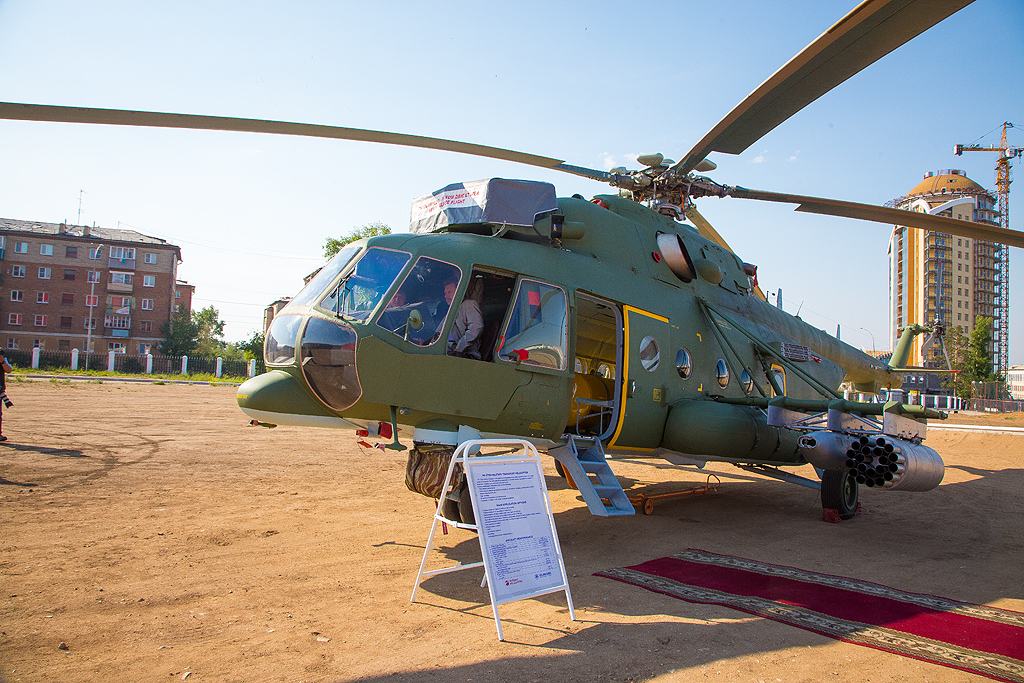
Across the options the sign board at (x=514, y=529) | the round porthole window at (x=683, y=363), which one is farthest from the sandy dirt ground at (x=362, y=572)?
the round porthole window at (x=683, y=363)

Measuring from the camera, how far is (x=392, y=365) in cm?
557

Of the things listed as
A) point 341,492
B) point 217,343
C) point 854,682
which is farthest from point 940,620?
point 217,343

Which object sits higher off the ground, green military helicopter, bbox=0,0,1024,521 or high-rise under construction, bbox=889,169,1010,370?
high-rise under construction, bbox=889,169,1010,370

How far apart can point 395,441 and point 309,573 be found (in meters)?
1.50

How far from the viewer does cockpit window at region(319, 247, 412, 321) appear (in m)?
5.68

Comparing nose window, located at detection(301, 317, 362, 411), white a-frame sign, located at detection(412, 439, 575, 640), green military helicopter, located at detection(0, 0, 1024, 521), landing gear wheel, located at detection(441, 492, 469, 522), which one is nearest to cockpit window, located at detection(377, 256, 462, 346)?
green military helicopter, located at detection(0, 0, 1024, 521)

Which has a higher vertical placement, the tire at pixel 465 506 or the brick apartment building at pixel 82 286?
the brick apartment building at pixel 82 286

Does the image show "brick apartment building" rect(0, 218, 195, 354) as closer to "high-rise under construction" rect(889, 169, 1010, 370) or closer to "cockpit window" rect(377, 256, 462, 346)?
"cockpit window" rect(377, 256, 462, 346)

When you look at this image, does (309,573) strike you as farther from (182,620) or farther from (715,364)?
(715,364)

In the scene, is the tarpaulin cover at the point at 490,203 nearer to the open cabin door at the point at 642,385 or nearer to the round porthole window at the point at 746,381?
the open cabin door at the point at 642,385

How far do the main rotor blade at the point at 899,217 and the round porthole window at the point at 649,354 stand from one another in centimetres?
308

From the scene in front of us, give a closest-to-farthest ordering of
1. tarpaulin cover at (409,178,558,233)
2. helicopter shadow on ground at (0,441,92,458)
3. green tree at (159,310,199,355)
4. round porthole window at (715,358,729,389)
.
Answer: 1. tarpaulin cover at (409,178,558,233)
2. round porthole window at (715,358,729,389)
3. helicopter shadow on ground at (0,441,92,458)
4. green tree at (159,310,199,355)

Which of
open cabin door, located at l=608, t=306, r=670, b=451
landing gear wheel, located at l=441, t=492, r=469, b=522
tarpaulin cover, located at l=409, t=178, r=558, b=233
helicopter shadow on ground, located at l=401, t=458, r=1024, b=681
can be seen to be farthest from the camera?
open cabin door, located at l=608, t=306, r=670, b=451

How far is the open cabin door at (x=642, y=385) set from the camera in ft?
24.2
